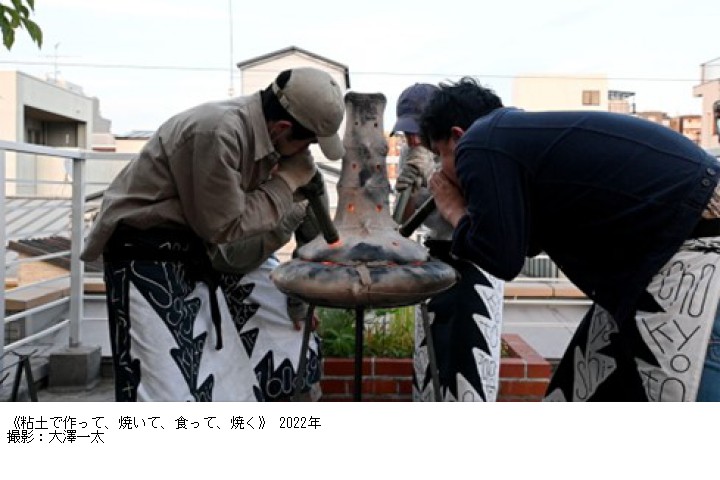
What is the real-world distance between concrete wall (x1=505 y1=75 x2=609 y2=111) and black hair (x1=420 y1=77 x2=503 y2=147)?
13186 millimetres

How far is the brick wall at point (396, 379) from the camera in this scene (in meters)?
3.48

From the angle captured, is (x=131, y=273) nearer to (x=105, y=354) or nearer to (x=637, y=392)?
(x=637, y=392)

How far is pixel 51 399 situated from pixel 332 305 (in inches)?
92.4

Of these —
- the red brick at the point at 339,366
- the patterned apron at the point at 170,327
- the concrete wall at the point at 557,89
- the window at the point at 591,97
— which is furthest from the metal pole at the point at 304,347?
the window at the point at 591,97

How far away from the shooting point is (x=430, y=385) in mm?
3064

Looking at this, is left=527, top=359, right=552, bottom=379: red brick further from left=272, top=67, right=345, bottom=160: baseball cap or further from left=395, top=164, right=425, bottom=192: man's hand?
left=272, top=67, right=345, bottom=160: baseball cap

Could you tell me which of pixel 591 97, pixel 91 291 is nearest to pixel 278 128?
pixel 91 291

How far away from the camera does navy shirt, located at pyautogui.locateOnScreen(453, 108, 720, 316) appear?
5.24 ft

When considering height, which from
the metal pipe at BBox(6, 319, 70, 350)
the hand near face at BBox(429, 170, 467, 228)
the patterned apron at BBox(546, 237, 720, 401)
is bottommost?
the metal pipe at BBox(6, 319, 70, 350)

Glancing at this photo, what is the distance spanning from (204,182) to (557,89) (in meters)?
15.0

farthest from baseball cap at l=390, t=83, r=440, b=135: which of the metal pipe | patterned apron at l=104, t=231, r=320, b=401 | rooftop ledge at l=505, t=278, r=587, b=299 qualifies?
rooftop ledge at l=505, t=278, r=587, b=299

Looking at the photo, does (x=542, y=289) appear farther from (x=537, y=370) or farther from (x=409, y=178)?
(x=409, y=178)

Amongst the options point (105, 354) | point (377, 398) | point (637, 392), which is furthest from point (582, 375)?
point (105, 354)

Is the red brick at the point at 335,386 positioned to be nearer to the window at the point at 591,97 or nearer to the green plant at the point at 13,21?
the green plant at the point at 13,21
